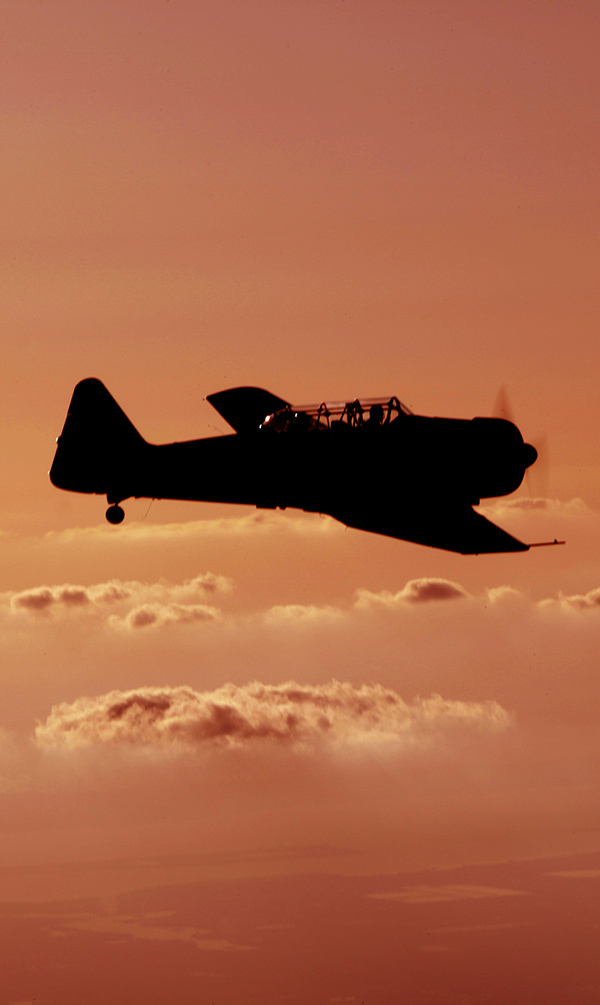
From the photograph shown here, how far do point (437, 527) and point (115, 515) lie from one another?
365 inches

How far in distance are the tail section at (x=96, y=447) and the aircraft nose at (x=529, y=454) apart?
11.2m

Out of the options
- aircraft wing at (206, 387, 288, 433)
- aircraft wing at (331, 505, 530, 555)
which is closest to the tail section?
aircraft wing at (206, 387, 288, 433)

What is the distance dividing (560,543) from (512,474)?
5112 millimetres

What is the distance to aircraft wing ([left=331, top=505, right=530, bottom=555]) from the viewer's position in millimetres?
32375

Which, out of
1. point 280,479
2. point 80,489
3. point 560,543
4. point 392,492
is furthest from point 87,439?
point 560,543

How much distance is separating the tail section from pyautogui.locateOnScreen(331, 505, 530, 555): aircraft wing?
6441mm

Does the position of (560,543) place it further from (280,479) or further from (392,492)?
(280,479)

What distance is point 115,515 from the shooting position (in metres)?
33.8

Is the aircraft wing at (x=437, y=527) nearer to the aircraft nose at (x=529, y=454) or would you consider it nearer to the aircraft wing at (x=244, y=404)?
the aircraft nose at (x=529, y=454)

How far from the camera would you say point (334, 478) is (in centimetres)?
3288

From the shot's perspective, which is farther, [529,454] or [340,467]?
[529,454]

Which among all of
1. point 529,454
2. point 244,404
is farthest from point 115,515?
point 529,454

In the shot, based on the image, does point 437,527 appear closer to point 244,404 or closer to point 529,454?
point 529,454

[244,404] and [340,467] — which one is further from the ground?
[244,404]
